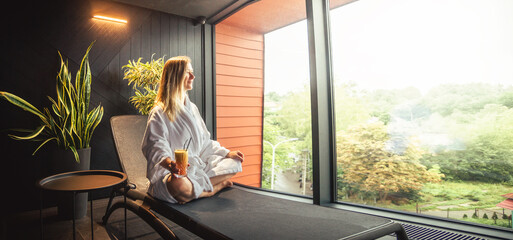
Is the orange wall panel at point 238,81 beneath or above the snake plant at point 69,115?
above

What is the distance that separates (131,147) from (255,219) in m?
1.46

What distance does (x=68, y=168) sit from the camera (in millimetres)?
2621

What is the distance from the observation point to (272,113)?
13.3ft

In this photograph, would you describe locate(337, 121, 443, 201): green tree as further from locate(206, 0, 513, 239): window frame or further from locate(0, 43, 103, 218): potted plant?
locate(0, 43, 103, 218): potted plant

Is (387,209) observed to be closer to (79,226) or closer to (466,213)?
(466,213)

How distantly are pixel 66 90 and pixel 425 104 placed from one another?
3188 mm

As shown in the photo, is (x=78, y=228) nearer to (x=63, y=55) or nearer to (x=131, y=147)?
(x=131, y=147)

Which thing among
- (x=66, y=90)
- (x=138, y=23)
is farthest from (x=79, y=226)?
(x=138, y=23)

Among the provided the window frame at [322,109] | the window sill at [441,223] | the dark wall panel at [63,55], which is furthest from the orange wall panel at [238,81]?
the window sill at [441,223]

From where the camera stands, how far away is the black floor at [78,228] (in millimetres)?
A: 2299

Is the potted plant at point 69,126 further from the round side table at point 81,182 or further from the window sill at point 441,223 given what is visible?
the window sill at point 441,223

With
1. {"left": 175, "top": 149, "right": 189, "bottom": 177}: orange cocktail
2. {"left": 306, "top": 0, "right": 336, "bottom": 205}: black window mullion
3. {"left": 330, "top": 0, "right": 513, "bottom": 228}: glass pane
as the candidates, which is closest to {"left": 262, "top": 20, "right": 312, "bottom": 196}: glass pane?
{"left": 306, "top": 0, "right": 336, "bottom": 205}: black window mullion

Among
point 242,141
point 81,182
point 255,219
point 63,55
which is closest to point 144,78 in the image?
point 63,55

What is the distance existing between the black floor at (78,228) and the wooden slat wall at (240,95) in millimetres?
1973
